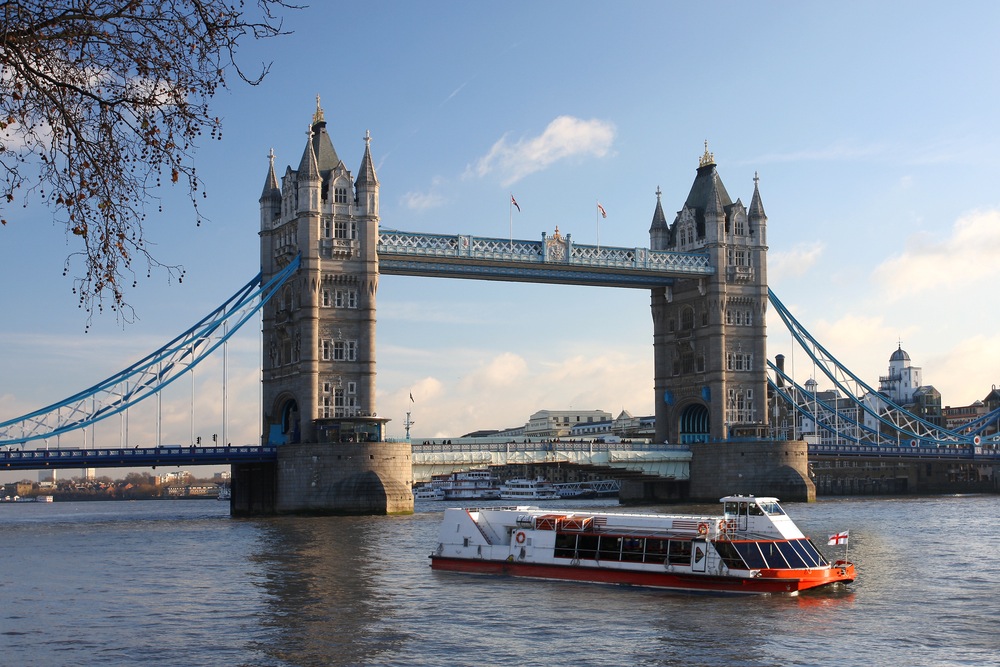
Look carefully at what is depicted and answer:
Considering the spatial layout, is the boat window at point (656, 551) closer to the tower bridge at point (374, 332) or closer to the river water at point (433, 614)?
the river water at point (433, 614)

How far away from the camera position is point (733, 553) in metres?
43.2

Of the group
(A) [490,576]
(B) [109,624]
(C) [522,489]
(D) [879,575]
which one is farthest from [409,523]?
(C) [522,489]

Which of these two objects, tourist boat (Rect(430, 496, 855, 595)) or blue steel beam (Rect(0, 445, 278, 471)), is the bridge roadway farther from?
tourist boat (Rect(430, 496, 855, 595))

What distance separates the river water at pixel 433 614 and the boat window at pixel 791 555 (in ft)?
3.61

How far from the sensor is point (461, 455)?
99.6 m

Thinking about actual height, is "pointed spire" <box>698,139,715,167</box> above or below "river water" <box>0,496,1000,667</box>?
above

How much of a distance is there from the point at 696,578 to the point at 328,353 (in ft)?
183

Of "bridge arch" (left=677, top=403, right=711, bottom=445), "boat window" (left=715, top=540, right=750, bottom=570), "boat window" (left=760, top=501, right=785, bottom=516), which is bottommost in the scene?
"boat window" (left=715, top=540, right=750, bottom=570)

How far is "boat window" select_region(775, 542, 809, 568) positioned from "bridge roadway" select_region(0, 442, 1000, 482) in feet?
183

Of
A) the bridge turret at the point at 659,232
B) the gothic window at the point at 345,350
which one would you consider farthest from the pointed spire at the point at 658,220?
the gothic window at the point at 345,350

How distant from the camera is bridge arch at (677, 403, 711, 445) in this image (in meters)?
116

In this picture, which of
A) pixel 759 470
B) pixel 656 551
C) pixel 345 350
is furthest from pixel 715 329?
pixel 656 551

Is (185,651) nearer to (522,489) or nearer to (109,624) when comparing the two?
(109,624)

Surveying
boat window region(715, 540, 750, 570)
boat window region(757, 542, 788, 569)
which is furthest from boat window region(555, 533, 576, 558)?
boat window region(757, 542, 788, 569)
